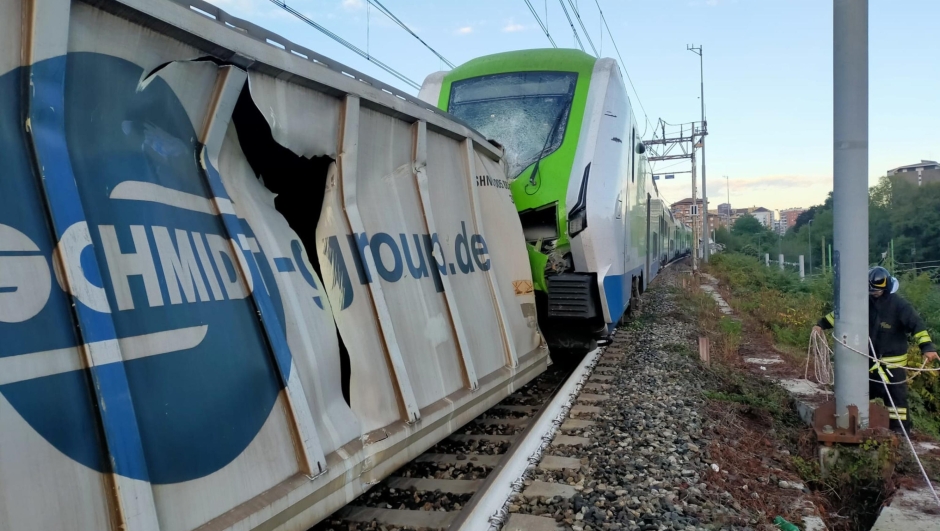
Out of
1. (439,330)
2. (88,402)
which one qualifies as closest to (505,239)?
(439,330)

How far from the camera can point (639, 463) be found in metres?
4.02

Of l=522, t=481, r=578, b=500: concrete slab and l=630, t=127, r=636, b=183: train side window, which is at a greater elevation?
l=630, t=127, r=636, b=183: train side window

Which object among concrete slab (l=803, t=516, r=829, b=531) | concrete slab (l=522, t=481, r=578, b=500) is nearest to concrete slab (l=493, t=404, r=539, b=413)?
concrete slab (l=522, t=481, r=578, b=500)

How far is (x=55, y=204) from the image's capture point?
186 centimetres

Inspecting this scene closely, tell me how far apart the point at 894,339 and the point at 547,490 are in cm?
362

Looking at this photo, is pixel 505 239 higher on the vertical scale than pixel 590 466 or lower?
higher

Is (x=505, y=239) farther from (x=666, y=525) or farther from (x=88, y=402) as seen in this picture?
(x=88, y=402)

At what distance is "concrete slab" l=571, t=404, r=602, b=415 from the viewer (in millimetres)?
5298

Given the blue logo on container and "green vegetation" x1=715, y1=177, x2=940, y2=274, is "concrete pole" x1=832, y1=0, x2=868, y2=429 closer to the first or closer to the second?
the blue logo on container

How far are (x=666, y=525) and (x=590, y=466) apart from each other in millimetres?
861

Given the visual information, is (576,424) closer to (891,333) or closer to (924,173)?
(891,333)

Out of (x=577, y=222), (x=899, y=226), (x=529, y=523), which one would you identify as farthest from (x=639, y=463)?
(x=899, y=226)

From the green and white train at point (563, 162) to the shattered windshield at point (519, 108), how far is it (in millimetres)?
12

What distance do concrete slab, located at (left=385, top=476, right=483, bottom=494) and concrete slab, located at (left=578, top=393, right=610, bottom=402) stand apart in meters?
2.19
